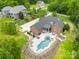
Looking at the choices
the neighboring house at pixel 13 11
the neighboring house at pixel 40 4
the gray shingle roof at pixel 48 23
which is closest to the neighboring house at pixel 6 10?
the neighboring house at pixel 13 11

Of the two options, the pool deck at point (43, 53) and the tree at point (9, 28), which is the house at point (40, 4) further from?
the pool deck at point (43, 53)

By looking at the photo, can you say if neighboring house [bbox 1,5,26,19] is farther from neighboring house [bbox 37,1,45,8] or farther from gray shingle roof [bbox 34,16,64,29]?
gray shingle roof [bbox 34,16,64,29]

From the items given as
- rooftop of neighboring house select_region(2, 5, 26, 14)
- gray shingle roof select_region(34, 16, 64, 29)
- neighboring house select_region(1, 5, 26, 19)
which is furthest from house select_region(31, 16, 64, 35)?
rooftop of neighboring house select_region(2, 5, 26, 14)

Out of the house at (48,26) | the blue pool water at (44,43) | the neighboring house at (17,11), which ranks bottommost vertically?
the neighboring house at (17,11)

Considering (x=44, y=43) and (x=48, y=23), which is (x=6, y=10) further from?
(x=44, y=43)

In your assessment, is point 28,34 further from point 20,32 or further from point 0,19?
point 0,19

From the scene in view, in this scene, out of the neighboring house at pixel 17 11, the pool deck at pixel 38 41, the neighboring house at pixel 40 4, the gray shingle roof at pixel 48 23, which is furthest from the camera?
the neighboring house at pixel 40 4

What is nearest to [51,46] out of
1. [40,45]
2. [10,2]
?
[40,45]
